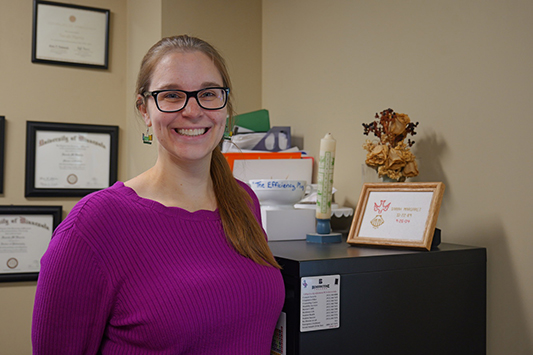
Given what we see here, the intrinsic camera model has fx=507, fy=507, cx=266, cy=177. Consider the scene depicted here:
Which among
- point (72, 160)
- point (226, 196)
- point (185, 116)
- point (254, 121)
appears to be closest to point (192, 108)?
point (185, 116)

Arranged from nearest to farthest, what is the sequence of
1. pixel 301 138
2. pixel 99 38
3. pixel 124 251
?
pixel 124 251, pixel 301 138, pixel 99 38

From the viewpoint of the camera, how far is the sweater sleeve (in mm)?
948

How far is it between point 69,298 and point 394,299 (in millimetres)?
735

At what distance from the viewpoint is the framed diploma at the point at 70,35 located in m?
2.54

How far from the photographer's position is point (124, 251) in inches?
39.1

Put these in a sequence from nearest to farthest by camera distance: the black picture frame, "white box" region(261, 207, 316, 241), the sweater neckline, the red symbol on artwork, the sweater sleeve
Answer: the sweater sleeve
the sweater neckline
the red symbol on artwork
"white box" region(261, 207, 316, 241)
the black picture frame

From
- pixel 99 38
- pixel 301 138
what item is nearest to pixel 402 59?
pixel 301 138

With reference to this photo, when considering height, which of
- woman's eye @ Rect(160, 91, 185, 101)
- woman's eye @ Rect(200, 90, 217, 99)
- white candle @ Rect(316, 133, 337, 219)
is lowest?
white candle @ Rect(316, 133, 337, 219)

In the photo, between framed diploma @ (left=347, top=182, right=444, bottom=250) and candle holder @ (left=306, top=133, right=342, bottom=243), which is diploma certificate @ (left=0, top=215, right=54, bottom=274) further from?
framed diploma @ (left=347, top=182, right=444, bottom=250)

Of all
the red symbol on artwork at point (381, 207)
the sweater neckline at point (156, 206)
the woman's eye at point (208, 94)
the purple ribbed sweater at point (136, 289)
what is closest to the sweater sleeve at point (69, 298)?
the purple ribbed sweater at point (136, 289)

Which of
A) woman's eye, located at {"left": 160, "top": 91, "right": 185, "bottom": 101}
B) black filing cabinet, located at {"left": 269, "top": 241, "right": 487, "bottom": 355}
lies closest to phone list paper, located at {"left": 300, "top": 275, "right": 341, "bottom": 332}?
black filing cabinet, located at {"left": 269, "top": 241, "right": 487, "bottom": 355}

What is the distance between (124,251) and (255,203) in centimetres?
44

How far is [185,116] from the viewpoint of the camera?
107 centimetres

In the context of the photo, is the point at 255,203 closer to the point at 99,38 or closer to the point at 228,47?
the point at 228,47
